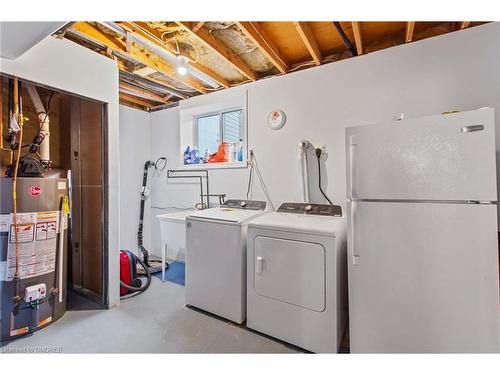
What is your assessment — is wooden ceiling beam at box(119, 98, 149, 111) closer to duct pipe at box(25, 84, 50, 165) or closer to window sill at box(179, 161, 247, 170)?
window sill at box(179, 161, 247, 170)

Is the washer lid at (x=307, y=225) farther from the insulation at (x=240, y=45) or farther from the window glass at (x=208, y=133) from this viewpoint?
the window glass at (x=208, y=133)

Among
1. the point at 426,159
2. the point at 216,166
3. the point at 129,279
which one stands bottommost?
the point at 129,279

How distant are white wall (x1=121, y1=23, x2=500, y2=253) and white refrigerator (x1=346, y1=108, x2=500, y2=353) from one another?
0.88 meters

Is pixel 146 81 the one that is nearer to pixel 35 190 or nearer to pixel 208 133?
pixel 208 133

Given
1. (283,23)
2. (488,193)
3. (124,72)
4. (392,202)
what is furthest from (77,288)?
(488,193)

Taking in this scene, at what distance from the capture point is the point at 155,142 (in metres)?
3.82

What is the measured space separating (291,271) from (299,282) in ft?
0.32

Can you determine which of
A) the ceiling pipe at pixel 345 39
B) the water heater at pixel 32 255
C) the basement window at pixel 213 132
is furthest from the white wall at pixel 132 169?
the ceiling pipe at pixel 345 39

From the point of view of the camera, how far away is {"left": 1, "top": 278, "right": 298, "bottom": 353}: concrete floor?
169 centimetres

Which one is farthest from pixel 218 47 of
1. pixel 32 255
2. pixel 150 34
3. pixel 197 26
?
pixel 32 255

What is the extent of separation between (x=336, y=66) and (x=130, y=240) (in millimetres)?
3722

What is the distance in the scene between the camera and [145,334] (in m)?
1.85

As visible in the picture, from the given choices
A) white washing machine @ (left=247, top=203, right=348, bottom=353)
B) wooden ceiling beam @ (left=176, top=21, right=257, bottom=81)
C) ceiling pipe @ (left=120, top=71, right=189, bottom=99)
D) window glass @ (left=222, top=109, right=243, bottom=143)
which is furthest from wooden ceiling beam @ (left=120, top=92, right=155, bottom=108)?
white washing machine @ (left=247, top=203, right=348, bottom=353)
